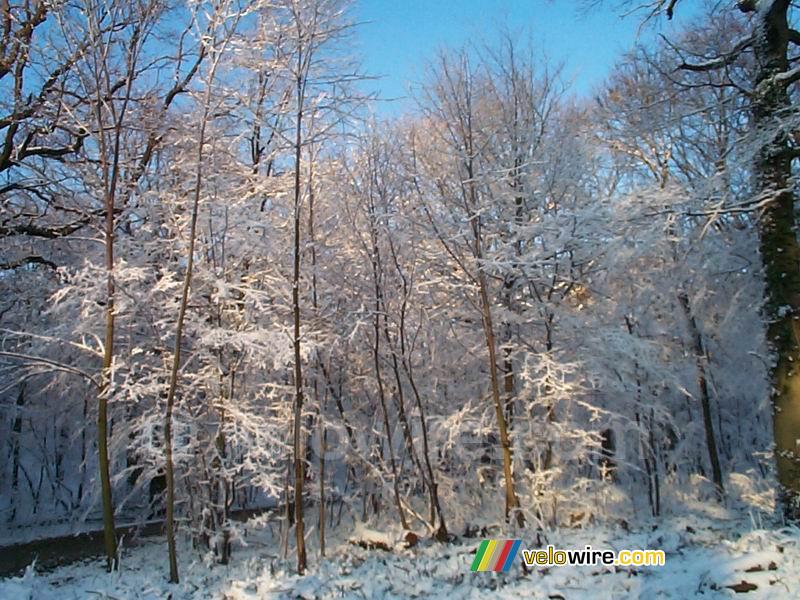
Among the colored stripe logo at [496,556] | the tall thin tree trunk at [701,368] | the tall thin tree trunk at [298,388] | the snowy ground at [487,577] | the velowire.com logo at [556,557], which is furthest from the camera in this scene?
the tall thin tree trunk at [701,368]

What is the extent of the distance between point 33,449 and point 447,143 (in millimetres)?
20913

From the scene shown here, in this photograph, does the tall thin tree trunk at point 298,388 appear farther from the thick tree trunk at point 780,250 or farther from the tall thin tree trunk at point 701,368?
the tall thin tree trunk at point 701,368

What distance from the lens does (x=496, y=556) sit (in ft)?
21.5

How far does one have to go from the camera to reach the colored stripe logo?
636 centimetres

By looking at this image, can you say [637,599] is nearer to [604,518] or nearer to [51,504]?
[604,518]

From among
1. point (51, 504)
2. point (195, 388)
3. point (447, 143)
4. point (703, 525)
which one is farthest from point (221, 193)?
point (51, 504)

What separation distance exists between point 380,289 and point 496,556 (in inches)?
204

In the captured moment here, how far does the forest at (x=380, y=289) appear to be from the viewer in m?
7.04

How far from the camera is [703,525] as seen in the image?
8656 millimetres

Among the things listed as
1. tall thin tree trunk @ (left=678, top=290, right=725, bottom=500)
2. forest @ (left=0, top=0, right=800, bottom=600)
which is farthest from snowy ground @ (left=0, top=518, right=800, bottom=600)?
tall thin tree trunk @ (left=678, top=290, right=725, bottom=500)

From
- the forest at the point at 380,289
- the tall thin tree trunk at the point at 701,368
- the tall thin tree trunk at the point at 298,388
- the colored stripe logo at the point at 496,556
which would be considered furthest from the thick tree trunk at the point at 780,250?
the tall thin tree trunk at the point at 701,368

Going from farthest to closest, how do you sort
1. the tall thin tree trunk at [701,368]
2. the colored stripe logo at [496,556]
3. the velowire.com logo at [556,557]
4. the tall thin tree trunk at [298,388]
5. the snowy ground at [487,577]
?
the tall thin tree trunk at [701,368] → the tall thin tree trunk at [298,388] → the colored stripe logo at [496,556] → the velowire.com logo at [556,557] → the snowy ground at [487,577]

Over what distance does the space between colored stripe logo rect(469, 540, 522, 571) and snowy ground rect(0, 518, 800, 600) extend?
13 cm

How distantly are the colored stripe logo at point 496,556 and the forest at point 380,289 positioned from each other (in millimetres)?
188
